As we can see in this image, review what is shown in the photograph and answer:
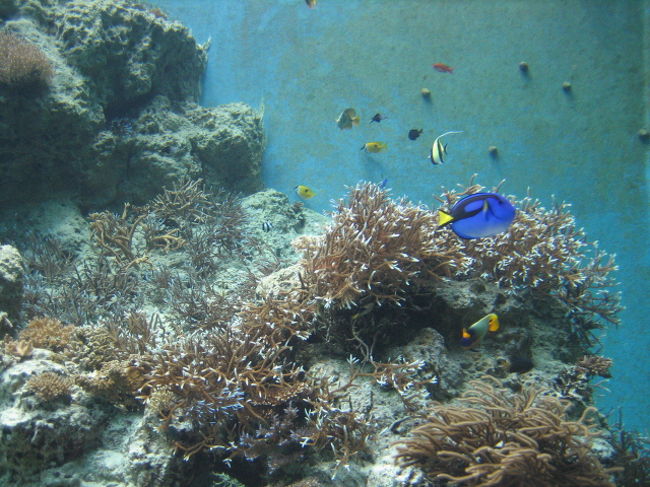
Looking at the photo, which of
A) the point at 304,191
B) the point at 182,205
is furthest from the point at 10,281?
the point at 304,191

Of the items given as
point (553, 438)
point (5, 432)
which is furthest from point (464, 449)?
point (5, 432)

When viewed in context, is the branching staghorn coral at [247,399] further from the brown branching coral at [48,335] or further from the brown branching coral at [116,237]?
the brown branching coral at [116,237]

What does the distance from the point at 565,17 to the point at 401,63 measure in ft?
9.37

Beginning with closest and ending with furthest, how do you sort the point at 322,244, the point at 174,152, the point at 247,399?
the point at 247,399 → the point at 322,244 → the point at 174,152

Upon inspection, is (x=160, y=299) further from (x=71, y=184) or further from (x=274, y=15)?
(x=274, y=15)

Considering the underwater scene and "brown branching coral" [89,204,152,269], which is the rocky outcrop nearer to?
the underwater scene

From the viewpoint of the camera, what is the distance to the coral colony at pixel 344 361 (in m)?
2.04

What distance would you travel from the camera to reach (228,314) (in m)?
3.62

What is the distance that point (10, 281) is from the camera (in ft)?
11.0

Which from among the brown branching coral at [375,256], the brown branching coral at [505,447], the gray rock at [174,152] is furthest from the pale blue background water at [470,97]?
→ the brown branching coral at [505,447]

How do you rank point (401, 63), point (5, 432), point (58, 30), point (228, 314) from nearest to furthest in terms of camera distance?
point (5, 432) → point (228, 314) → point (58, 30) → point (401, 63)

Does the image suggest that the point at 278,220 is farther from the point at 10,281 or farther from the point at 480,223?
the point at 480,223

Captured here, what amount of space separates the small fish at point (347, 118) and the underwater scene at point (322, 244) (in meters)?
0.04

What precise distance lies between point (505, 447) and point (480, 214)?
1333 mm
